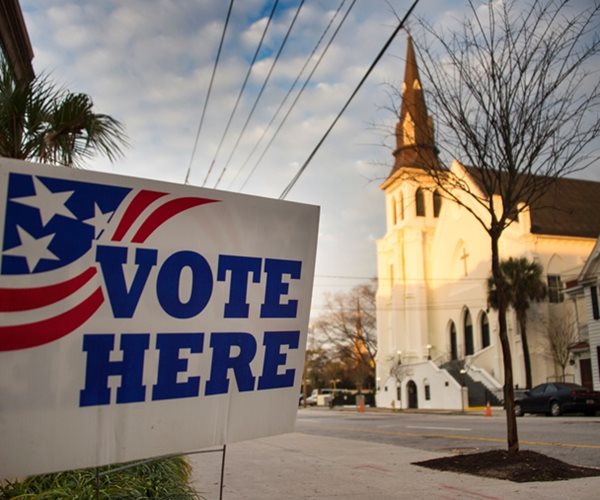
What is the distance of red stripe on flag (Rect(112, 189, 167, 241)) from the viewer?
357cm

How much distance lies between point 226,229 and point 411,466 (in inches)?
246

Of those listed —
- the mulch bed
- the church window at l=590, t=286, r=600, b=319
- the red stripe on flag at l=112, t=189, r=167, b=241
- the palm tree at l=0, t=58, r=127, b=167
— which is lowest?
the mulch bed

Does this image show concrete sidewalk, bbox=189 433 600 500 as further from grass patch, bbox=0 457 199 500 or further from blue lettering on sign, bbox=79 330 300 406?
blue lettering on sign, bbox=79 330 300 406

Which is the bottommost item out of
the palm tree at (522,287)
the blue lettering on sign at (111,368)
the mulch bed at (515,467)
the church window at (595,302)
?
the mulch bed at (515,467)

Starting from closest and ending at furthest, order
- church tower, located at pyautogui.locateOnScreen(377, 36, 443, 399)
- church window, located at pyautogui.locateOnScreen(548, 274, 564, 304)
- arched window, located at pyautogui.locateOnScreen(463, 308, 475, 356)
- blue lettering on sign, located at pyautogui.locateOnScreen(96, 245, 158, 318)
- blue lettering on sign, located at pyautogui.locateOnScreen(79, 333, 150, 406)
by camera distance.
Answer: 1. blue lettering on sign, located at pyautogui.locateOnScreen(79, 333, 150, 406)
2. blue lettering on sign, located at pyautogui.locateOnScreen(96, 245, 158, 318)
3. church window, located at pyautogui.locateOnScreen(548, 274, 564, 304)
4. arched window, located at pyautogui.locateOnScreen(463, 308, 475, 356)
5. church tower, located at pyautogui.locateOnScreen(377, 36, 443, 399)

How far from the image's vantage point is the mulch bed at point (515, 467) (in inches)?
290

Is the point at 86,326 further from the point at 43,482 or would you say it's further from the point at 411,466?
the point at 411,466

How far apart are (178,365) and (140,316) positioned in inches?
14.2

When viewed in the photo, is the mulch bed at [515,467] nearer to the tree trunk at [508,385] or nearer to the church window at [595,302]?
the tree trunk at [508,385]

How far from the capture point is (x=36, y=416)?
324 centimetres

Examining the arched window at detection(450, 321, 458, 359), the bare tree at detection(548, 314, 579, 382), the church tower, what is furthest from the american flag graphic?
the arched window at detection(450, 321, 458, 359)

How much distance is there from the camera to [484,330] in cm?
5191

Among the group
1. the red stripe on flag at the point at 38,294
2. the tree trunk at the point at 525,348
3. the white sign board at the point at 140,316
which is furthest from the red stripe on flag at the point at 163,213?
the tree trunk at the point at 525,348

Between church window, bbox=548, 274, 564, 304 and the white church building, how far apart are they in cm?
7
